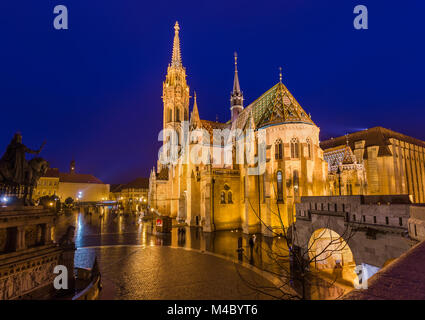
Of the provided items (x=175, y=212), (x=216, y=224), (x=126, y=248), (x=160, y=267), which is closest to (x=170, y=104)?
(x=175, y=212)

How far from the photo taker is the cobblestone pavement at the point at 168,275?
10.5m

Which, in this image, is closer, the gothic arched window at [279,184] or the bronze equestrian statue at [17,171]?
the bronze equestrian statue at [17,171]

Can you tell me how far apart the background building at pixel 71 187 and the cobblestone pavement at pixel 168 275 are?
72681mm

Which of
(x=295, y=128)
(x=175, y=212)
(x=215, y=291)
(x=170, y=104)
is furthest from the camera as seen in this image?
(x=170, y=104)

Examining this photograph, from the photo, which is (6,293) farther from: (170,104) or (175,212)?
(170,104)

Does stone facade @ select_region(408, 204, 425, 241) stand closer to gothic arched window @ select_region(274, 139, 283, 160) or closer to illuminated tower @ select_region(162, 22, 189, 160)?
gothic arched window @ select_region(274, 139, 283, 160)

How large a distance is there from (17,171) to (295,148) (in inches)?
1089

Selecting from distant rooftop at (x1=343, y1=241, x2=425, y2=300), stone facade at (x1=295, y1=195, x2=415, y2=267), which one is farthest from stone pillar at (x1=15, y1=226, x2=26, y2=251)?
stone facade at (x1=295, y1=195, x2=415, y2=267)

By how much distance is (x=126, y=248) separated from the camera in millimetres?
20078

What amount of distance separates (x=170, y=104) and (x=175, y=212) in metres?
29.6

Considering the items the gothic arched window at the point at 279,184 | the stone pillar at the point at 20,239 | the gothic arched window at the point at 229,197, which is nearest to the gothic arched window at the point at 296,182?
the gothic arched window at the point at 279,184

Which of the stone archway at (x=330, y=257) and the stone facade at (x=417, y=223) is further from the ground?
the stone facade at (x=417, y=223)
